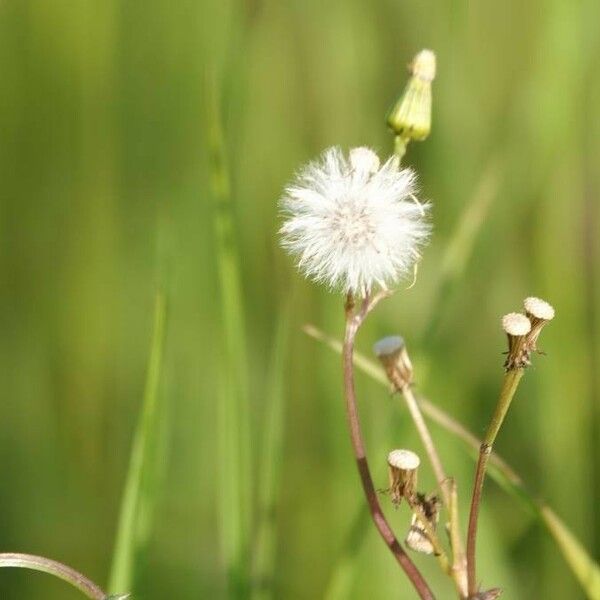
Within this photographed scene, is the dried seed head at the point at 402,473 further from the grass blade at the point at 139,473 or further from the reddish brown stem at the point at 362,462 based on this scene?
the grass blade at the point at 139,473

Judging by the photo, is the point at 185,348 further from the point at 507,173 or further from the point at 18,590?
the point at 507,173

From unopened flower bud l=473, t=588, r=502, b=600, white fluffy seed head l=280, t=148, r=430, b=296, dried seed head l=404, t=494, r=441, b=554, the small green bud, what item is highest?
the small green bud

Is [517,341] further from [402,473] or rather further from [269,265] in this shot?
[269,265]

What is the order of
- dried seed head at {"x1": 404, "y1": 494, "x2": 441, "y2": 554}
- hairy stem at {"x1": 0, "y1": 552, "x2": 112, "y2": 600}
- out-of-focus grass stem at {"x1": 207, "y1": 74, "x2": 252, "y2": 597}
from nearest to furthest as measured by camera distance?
hairy stem at {"x1": 0, "y1": 552, "x2": 112, "y2": 600}
dried seed head at {"x1": 404, "y1": 494, "x2": 441, "y2": 554}
out-of-focus grass stem at {"x1": 207, "y1": 74, "x2": 252, "y2": 597}

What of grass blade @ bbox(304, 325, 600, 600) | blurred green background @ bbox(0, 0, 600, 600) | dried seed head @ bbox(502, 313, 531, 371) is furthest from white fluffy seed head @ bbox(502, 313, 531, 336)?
blurred green background @ bbox(0, 0, 600, 600)

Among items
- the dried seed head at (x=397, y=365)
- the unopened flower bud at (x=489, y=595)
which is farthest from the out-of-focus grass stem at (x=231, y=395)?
the unopened flower bud at (x=489, y=595)

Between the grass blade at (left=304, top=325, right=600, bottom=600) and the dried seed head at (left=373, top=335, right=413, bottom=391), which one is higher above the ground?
the dried seed head at (left=373, top=335, right=413, bottom=391)

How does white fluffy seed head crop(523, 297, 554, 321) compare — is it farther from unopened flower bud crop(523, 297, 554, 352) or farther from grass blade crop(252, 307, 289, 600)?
grass blade crop(252, 307, 289, 600)
